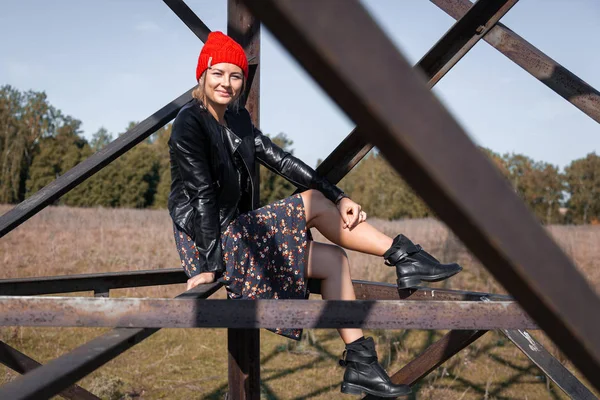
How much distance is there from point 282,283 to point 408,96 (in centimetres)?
198

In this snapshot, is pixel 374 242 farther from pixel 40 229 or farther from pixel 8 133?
pixel 8 133

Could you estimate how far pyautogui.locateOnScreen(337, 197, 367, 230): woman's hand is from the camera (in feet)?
8.11

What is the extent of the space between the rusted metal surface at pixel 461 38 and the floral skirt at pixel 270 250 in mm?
849

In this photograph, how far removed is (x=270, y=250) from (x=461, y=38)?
4.29 ft

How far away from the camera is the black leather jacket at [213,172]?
2303 mm

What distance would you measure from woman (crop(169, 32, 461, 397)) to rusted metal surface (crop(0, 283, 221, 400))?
2.30 feet

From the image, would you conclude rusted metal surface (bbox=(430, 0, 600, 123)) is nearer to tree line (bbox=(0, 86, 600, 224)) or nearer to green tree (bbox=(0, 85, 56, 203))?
tree line (bbox=(0, 86, 600, 224))

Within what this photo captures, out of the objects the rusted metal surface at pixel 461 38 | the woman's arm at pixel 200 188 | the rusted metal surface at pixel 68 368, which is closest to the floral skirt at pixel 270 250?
the woman's arm at pixel 200 188

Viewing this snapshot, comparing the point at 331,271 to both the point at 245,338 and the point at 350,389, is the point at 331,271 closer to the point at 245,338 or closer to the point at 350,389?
the point at 350,389

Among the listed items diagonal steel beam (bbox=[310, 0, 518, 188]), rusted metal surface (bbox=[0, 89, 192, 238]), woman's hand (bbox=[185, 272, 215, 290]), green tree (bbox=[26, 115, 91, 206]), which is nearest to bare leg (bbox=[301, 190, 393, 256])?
diagonal steel beam (bbox=[310, 0, 518, 188])

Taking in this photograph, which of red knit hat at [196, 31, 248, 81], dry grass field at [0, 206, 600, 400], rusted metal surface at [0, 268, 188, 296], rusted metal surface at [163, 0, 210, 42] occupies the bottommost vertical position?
dry grass field at [0, 206, 600, 400]

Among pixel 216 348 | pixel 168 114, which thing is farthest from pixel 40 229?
pixel 168 114

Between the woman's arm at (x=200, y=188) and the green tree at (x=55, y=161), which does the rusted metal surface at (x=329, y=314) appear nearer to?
the woman's arm at (x=200, y=188)

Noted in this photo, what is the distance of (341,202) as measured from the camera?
2525mm
